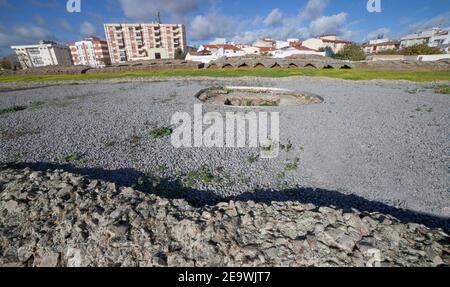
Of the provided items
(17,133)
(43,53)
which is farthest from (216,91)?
(43,53)

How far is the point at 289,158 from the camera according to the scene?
6.25 meters

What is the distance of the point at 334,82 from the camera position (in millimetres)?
20500

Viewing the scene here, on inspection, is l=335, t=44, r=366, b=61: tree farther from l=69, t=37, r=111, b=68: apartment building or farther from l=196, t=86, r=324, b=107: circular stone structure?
l=69, t=37, r=111, b=68: apartment building

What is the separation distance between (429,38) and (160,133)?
368 feet

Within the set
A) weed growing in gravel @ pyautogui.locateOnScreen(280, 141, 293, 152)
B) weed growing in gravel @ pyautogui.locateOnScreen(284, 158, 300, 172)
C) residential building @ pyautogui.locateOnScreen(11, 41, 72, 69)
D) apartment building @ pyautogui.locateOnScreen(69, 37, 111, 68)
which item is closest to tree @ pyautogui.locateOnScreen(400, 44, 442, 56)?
weed growing in gravel @ pyautogui.locateOnScreen(280, 141, 293, 152)

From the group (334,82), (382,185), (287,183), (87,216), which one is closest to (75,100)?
(87,216)

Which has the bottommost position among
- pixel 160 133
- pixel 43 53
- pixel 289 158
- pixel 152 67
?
pixel 289 158

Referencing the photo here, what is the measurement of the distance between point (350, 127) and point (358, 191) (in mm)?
4621

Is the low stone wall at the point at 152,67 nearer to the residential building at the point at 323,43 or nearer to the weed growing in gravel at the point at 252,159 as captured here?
the weed growing in gravel at the point at 252,159

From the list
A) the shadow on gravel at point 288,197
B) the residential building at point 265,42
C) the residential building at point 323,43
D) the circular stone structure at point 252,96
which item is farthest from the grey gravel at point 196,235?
the residential building at point 265,42

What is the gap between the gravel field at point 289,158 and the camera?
467cm

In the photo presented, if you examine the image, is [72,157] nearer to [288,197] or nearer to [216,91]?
[288,197]

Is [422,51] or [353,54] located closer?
[422,51]
